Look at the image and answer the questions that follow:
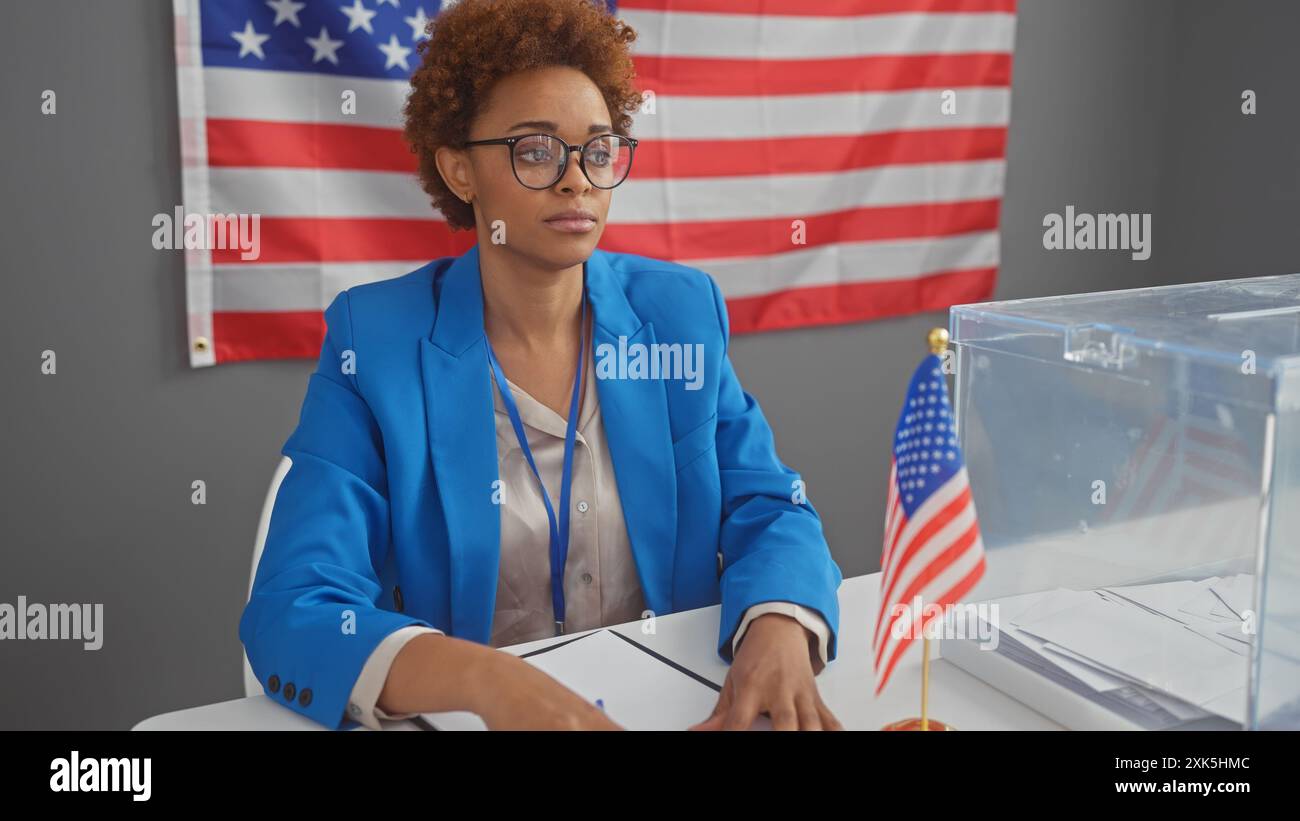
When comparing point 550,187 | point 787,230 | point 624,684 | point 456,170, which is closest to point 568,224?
point 550,187

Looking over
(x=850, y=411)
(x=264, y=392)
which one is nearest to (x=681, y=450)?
(x=264, y=392)

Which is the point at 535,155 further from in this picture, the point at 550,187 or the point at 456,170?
the point at 456,170

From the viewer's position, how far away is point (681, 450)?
1.54m

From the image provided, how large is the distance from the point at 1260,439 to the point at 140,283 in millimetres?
2035

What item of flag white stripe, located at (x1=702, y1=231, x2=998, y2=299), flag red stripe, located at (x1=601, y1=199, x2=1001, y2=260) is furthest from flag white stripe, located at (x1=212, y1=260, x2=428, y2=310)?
flag white stripe, located at (x1=702, y1=231, x2=998, y2=299)

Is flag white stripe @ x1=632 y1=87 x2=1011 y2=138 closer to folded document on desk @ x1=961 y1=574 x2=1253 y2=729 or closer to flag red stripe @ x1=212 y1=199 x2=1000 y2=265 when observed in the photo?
flag red stripe @ x1=212 y1=199 x2=1000 y2=265

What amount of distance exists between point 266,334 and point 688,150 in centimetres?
111

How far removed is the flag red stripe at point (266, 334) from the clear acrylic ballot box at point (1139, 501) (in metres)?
1.53

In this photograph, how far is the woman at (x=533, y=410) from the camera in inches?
55.2

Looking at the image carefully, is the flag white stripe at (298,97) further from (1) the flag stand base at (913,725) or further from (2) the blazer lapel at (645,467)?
(1) the flag stand base at (913,725)

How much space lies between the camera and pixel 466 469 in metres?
1.43

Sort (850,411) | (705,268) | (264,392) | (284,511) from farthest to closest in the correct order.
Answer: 1. (850,411)
2. (705,268)
3. (264,392)
4. (284,511)

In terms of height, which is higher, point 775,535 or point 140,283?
point 140,283
